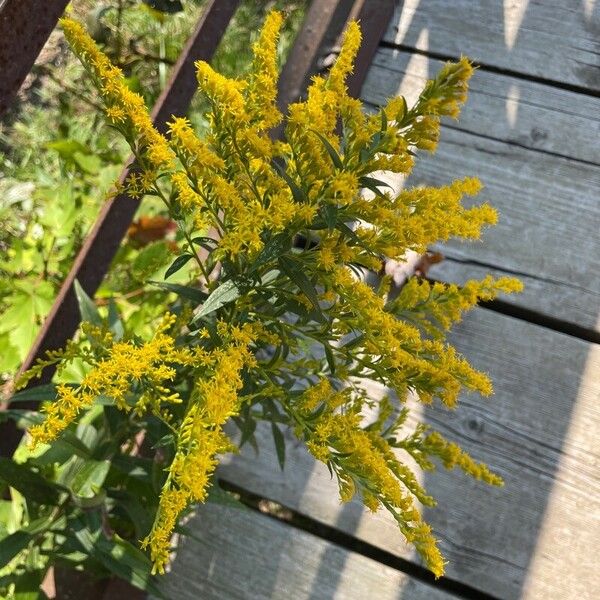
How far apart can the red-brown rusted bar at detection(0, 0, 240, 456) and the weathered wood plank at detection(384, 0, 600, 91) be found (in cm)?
88

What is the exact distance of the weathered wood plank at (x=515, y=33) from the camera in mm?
1983

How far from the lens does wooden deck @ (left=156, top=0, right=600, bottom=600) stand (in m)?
1.64

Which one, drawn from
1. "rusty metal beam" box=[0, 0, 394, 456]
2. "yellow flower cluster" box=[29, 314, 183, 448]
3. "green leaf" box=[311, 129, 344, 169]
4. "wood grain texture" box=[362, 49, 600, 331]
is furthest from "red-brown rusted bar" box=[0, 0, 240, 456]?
"wood grain texture" box=[362, 49, 600, 331]

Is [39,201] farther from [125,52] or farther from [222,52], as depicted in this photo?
[222,52]

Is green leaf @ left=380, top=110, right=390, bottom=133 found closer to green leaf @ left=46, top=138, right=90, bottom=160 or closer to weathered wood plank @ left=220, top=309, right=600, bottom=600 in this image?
weathered wood plank @ left=220, top=309, right=600, bottom=600

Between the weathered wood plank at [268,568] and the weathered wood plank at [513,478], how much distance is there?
0.07 m

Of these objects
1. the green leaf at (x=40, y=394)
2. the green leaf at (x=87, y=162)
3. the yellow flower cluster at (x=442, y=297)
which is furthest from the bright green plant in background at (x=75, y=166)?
the yellow flower cluster at (x=442, y=297)

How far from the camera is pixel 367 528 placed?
1.68 meters

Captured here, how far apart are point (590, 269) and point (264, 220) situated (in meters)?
1.26

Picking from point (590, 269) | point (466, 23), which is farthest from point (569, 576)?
point (466, 23)

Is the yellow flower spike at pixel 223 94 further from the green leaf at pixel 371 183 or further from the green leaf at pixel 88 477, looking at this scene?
the green leaf at pixel 88 477

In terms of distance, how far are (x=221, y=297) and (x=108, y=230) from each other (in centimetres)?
57

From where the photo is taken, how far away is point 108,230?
1413 mm

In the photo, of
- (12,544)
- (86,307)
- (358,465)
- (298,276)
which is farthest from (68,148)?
(358,465)
